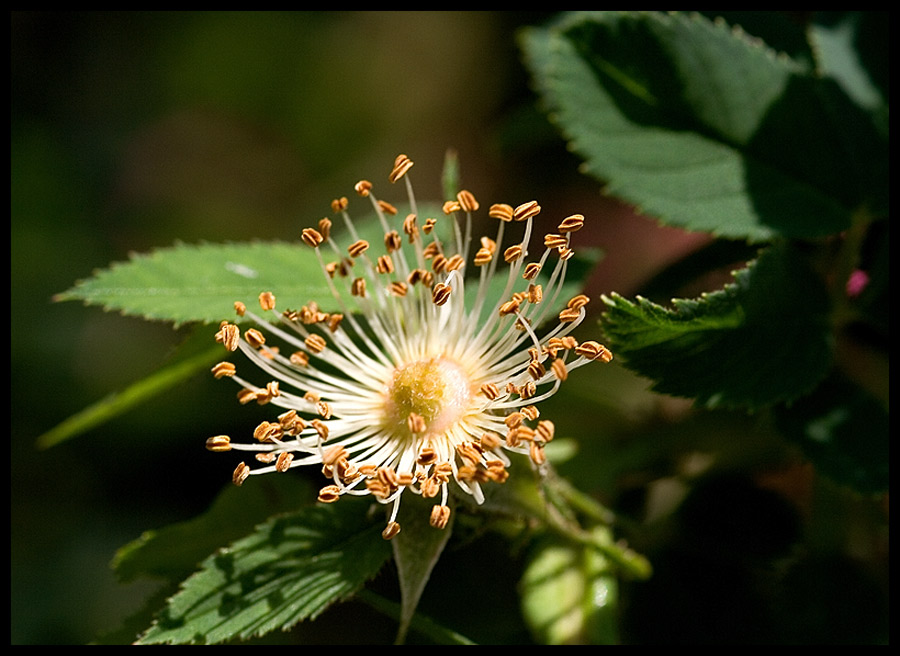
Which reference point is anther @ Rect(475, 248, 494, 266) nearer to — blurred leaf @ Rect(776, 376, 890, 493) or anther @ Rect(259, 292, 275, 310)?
anther @ Rect(259, 292, 275, 310)

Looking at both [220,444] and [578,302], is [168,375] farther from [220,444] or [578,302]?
[578,302]

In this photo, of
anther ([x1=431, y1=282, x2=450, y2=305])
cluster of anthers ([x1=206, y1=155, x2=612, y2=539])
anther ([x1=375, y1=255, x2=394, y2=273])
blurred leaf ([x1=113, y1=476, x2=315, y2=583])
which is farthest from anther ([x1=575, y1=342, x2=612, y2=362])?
blurred leaf ([x1=113, y1=476, x2=315, y2=583])

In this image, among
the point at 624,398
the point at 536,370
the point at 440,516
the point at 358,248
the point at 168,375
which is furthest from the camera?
the point at 624,398

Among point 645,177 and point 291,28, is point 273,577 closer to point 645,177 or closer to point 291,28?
point 645,177

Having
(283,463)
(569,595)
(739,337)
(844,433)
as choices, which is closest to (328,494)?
(283,463)

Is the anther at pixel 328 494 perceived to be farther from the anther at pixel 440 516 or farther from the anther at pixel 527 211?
the anther at pixel 527 211

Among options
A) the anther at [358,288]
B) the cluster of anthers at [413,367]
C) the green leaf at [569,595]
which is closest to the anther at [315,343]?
the cluster of anthers at [413,367]

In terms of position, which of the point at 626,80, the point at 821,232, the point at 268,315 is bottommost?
the point at 821,232

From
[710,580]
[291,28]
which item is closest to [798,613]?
[710,580]
